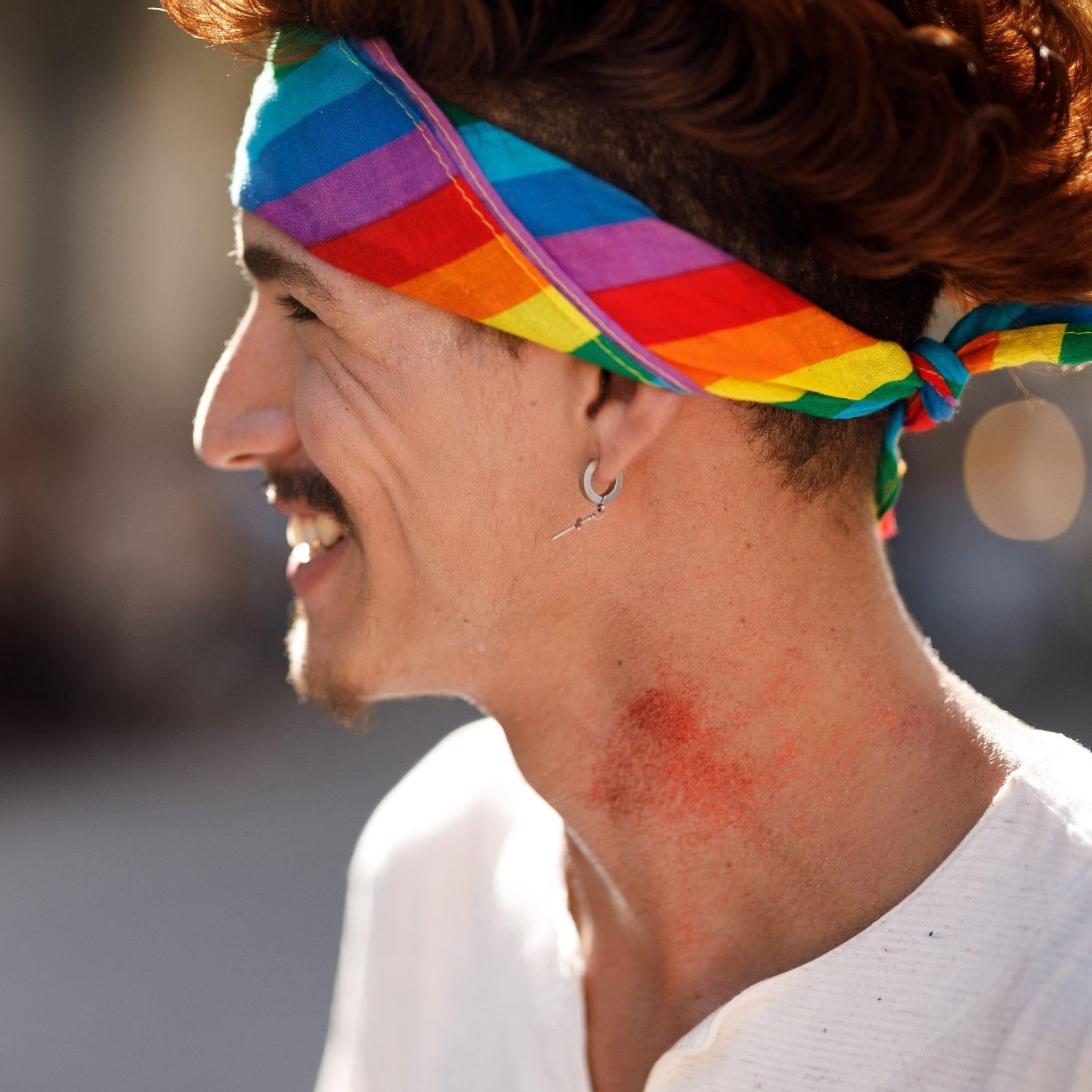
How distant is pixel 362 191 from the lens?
6.40 ft

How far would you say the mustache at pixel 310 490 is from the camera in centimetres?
218

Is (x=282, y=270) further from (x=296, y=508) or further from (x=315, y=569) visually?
(x=315, y=569)

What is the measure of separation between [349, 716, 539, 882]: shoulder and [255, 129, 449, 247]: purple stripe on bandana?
1099 millimetres

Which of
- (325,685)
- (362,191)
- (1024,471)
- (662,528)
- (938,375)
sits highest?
(362,191)

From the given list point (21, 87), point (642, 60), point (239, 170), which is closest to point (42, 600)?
point (21, 87)

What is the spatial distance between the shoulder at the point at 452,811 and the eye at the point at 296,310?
3.07ft

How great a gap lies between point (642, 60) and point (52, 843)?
6239 mm

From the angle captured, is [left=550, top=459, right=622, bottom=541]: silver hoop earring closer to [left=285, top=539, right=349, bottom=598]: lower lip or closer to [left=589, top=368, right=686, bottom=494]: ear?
[left=589, top=368, right=686, bottom=494]: ear

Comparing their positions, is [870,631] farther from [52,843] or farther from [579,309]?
[52,843]

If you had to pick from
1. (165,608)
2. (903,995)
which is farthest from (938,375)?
(165,608)

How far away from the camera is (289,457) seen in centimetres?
227

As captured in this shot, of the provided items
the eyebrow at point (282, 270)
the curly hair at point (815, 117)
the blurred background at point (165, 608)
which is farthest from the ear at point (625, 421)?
the blurred background at point (165, 608)

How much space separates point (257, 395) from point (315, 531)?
282 mm

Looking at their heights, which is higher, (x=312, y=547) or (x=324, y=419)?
(x=324, y=419)
